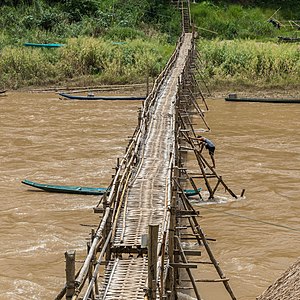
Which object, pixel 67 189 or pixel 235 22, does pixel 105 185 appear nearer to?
pixel 67 189

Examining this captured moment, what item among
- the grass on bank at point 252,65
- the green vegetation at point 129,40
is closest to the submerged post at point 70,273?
the grass on bank at point 252,65

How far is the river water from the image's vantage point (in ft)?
31.6

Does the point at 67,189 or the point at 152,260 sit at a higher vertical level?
the point at 152,260

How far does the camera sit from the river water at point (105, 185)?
9.62 m

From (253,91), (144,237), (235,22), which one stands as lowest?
(253,91)

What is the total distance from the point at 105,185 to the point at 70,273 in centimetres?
853

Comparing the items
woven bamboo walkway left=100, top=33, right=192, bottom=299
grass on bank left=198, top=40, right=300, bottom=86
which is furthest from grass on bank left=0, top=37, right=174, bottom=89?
woven bamboo walkway left=100, top=33, right=192, bottom=299

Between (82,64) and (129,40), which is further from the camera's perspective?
(129,40)

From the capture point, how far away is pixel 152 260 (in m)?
5.55

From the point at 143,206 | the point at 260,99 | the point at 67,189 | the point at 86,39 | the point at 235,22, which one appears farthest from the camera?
the point at 235,22

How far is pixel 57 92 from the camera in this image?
29.3 metres

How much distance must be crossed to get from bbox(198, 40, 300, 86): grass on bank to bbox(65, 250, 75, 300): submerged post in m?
23.8

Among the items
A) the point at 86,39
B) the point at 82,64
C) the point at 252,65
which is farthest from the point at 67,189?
the point at 86,39

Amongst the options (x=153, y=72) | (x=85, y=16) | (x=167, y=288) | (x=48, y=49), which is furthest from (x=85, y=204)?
(x=85, y=16)
